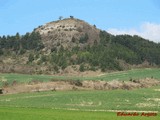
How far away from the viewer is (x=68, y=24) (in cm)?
14338

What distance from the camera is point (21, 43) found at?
134m

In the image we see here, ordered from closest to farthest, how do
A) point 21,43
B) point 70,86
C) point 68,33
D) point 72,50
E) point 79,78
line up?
point 70,86, point 79,78, point 72,50, point 21,43, point 68,33

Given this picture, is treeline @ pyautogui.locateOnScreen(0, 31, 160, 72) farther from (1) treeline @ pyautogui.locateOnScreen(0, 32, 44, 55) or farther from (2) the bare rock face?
(2) the bare rock face

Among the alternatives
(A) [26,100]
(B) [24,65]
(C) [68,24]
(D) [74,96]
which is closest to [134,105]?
(D) [74,96]

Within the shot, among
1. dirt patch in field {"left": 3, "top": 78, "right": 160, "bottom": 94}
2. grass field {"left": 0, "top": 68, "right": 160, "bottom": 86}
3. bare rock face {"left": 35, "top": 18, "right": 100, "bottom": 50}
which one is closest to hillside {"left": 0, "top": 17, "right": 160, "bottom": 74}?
bare rock face {"left": 35, "top": 18, "right": 100, "bottom": 50}

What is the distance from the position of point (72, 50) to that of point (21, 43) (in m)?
19.2

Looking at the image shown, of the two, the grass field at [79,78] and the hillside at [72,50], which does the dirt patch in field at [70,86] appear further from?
the hillside at [72,50]

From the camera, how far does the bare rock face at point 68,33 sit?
131 metres

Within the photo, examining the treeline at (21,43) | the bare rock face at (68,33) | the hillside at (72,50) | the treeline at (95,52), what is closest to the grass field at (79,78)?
the hillside at (72,50)

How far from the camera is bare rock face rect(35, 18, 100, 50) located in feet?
430

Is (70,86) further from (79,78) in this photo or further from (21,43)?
(21,43)

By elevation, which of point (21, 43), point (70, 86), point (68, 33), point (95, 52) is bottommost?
point (70, 86)

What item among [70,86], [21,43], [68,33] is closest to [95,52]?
[68,33]

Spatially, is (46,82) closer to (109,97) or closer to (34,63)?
(109,97)
